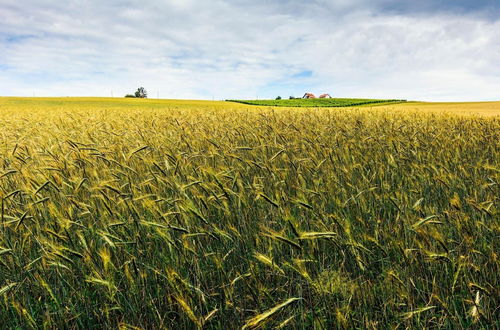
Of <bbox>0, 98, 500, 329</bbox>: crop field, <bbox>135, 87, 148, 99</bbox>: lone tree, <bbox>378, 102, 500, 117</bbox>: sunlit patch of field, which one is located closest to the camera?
<bbox>0, 98, 500, 329</bbox>: crop field

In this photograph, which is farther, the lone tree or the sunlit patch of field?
the lone tree

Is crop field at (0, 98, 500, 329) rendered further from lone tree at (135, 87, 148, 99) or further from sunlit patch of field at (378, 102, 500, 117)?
lone tree at (135, 87, 148, 99)

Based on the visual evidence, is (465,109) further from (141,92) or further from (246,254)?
(141,92)

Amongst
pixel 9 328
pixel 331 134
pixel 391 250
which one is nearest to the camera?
pixel 9 328

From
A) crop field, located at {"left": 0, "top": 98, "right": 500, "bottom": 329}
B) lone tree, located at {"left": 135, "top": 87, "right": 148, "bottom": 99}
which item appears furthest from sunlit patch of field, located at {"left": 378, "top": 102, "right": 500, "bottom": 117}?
lone tree, located at {"left": 135, "top": 87, "right": 148, "bottom": 99}

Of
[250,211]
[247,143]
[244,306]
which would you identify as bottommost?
[244,306]

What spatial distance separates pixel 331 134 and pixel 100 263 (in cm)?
420

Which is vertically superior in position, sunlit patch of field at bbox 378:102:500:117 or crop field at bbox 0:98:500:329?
sunlit patch of field at bbox 378:102:500:117

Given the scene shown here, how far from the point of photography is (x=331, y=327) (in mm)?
1712

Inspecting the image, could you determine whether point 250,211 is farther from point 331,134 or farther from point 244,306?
point 331,134

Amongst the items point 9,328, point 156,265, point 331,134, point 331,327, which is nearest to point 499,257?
point 331,327

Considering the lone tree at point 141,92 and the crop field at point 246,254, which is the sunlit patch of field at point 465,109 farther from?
the lone tree at point 141,92

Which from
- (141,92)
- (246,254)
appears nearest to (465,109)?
(246,254)

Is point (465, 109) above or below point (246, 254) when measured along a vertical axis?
above
